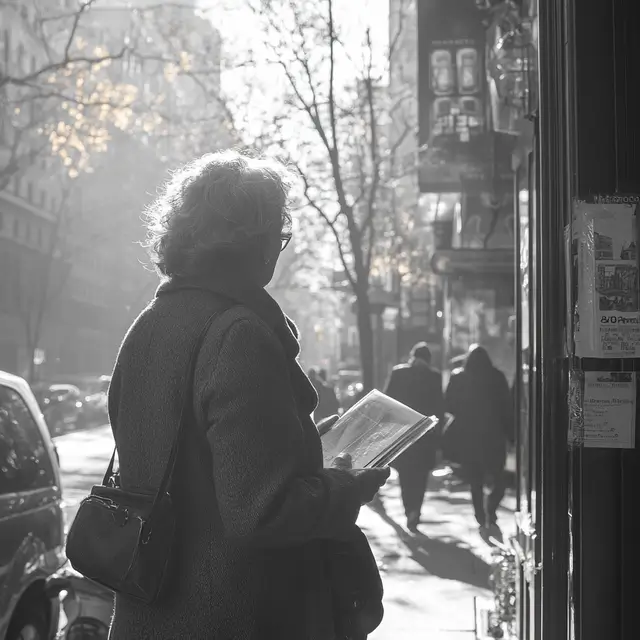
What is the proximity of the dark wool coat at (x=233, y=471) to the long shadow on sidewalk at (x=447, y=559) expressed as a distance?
6759mm

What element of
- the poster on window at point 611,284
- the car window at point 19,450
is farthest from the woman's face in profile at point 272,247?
the car window at point 19,450

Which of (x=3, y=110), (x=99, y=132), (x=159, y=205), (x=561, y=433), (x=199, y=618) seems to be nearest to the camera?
(x=199, y=618)

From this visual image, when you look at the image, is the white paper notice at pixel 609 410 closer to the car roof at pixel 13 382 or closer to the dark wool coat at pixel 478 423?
the car roof at pixel 13 382

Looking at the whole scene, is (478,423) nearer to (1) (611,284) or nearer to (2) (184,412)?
(1) (611,284)

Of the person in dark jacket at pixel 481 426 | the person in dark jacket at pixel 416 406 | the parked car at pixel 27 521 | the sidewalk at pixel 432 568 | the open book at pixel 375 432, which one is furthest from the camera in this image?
the person in dark jacket at pixel 416 406

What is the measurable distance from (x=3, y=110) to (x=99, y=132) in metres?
3.49

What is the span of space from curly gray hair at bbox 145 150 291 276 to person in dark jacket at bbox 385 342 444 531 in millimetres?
9453

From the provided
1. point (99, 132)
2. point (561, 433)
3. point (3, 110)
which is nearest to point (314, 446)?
point (561, 433)

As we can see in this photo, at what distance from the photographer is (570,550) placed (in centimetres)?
306

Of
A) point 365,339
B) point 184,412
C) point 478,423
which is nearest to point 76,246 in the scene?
point 365,339

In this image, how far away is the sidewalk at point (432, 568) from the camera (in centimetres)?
773

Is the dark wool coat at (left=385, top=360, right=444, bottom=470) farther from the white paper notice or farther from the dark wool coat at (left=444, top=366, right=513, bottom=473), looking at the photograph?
the white paper notice

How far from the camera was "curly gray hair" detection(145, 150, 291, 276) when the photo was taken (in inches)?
107

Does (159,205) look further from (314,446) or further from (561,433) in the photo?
(561,433)
